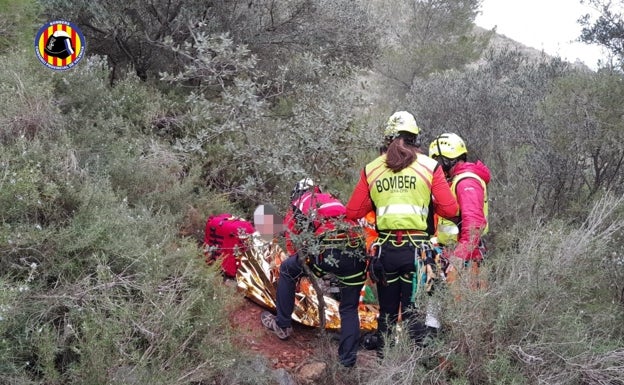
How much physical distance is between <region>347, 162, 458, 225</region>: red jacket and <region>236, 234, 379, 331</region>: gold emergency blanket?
0.91 metres

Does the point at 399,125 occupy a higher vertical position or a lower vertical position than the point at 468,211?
higher

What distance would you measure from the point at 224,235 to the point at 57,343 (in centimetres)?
213

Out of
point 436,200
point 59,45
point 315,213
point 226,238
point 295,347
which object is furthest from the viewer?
point 59,45

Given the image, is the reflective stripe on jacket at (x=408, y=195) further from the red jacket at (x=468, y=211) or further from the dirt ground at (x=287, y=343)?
the dirt ground at (x=287, y=343)

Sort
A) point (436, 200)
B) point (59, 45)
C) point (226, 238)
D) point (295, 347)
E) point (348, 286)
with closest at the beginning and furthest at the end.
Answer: point (436, 200) < point (348, 286) < point (295, 347) < point (226, 238) < point (59, 45)

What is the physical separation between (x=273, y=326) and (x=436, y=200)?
1722 mm

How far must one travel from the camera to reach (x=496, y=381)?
122 inches

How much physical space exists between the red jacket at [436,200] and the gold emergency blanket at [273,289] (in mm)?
913

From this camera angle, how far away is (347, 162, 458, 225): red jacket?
391cm

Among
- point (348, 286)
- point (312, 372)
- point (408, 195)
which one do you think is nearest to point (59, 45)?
point (348, 286)

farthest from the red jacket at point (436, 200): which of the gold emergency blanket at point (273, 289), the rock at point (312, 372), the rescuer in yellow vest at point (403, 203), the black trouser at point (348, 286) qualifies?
the rock at point (312, 372)

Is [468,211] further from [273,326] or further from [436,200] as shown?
[273,326]

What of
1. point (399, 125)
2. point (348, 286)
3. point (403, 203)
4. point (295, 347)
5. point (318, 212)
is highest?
point (399, 125)

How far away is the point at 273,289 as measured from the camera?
4867 mm
